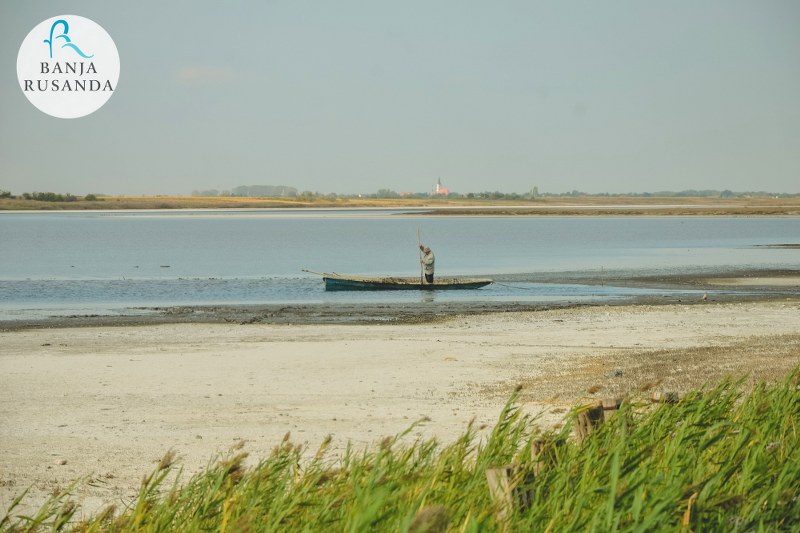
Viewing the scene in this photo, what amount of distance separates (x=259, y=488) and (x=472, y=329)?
2077cm

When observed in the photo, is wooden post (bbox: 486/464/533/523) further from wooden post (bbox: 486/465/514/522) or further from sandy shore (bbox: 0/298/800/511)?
sandy shore (bbox: 0/298/800/511)

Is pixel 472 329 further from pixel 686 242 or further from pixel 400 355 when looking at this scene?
pixel 686 242

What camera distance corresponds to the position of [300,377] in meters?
18.0

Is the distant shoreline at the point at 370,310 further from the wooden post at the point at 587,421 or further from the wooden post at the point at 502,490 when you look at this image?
the wooden post at the point at 502,490

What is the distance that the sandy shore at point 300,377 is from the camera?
41.4 feet

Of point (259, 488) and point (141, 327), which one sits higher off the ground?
point (259, 488)

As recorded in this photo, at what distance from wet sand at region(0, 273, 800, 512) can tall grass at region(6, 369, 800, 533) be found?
0.87m

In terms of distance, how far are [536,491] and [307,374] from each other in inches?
506

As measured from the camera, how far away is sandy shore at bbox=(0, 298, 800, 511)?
41.4 feet

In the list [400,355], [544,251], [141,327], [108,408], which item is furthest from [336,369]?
[544,251]

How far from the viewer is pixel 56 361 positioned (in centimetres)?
2042

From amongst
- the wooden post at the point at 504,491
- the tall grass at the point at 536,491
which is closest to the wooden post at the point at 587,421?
the tall grass at the point at 536,491

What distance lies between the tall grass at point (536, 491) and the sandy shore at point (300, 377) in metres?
1.69

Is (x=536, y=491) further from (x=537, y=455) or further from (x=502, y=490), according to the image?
(x=502, y=490)
